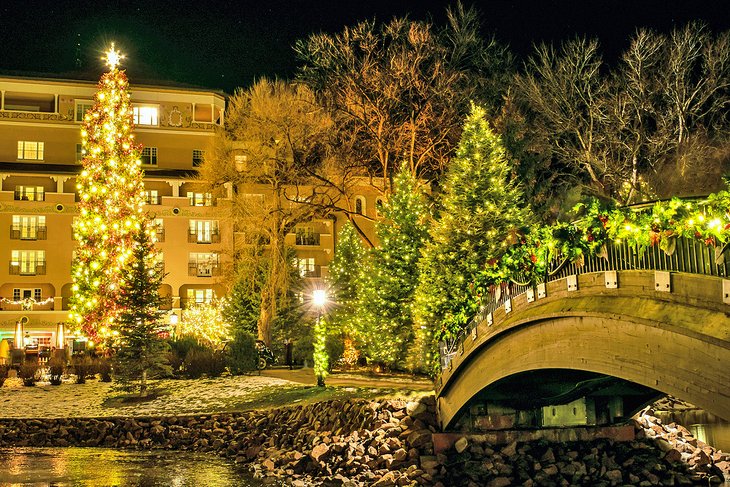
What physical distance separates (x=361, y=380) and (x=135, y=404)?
27.5 ft

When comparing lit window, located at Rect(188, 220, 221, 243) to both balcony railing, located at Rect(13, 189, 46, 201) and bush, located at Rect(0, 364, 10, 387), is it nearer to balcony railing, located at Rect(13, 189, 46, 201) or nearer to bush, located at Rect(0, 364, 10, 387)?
balcony railing, located at Rect(13, 189, 46, 201)

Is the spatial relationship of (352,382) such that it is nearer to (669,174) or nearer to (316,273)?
(669,174)

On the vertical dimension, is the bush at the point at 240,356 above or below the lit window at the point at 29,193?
below

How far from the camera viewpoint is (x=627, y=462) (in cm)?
1925

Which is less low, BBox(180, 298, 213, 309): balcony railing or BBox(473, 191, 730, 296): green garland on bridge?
BBox(180, 298, 213, 309): balcony railing

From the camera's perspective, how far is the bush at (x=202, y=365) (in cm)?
3491

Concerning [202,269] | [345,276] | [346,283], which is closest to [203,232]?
[202,269]

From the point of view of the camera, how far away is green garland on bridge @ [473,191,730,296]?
9.69 m

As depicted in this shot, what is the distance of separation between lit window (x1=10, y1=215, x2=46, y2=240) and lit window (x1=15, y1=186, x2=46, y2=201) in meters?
1.31

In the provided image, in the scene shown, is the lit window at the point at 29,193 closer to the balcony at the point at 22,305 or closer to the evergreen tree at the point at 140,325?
the balcony at the point at 22,305

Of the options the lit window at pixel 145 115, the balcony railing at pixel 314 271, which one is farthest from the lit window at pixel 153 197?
the balcony railing at pixel 314 271

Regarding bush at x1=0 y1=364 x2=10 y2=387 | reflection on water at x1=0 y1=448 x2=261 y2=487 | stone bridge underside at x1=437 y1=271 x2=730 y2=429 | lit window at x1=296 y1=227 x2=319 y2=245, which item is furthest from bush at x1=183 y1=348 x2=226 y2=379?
lit window at x1=296 y1=227 x2=319 y2=245

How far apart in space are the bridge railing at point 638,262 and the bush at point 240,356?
65.1 feet

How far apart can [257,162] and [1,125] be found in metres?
27.5
